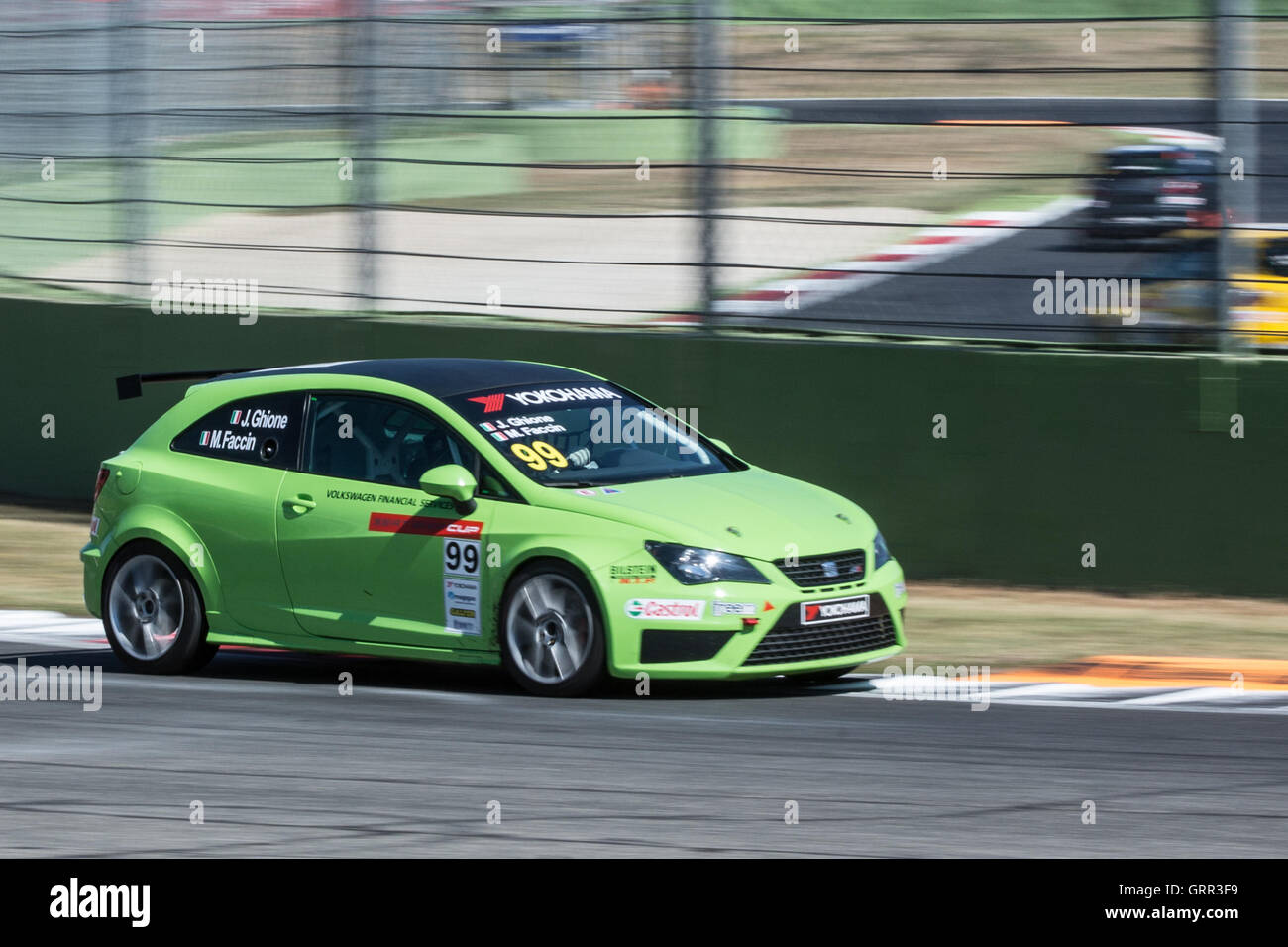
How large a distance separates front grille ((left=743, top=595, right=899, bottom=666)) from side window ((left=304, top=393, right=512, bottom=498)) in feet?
4.82

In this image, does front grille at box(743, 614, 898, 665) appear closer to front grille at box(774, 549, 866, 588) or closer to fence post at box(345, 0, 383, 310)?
front grille at box(774, 549, 866, 588)

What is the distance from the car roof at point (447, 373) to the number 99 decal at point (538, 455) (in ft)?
1.58

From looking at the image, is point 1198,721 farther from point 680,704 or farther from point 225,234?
point 225,234

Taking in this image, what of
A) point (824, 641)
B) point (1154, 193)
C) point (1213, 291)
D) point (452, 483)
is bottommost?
point (824, 641)

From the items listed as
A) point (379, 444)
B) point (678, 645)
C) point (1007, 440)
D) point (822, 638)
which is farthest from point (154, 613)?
point (1007, 440)

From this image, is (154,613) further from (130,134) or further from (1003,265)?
(130,134)

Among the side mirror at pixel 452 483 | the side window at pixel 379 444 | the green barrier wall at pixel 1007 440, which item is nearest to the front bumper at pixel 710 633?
the side mirror at pixel 452 483

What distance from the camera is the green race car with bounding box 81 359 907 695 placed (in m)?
9.48

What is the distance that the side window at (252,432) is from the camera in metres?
10.5

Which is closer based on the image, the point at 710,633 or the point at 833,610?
the point at 710,633

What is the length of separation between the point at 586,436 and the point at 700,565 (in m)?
1.19

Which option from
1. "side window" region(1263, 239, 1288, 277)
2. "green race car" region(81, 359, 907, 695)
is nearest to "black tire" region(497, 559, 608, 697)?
"green race car" region(81, 359, 907, 695)

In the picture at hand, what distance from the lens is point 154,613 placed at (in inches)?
422
